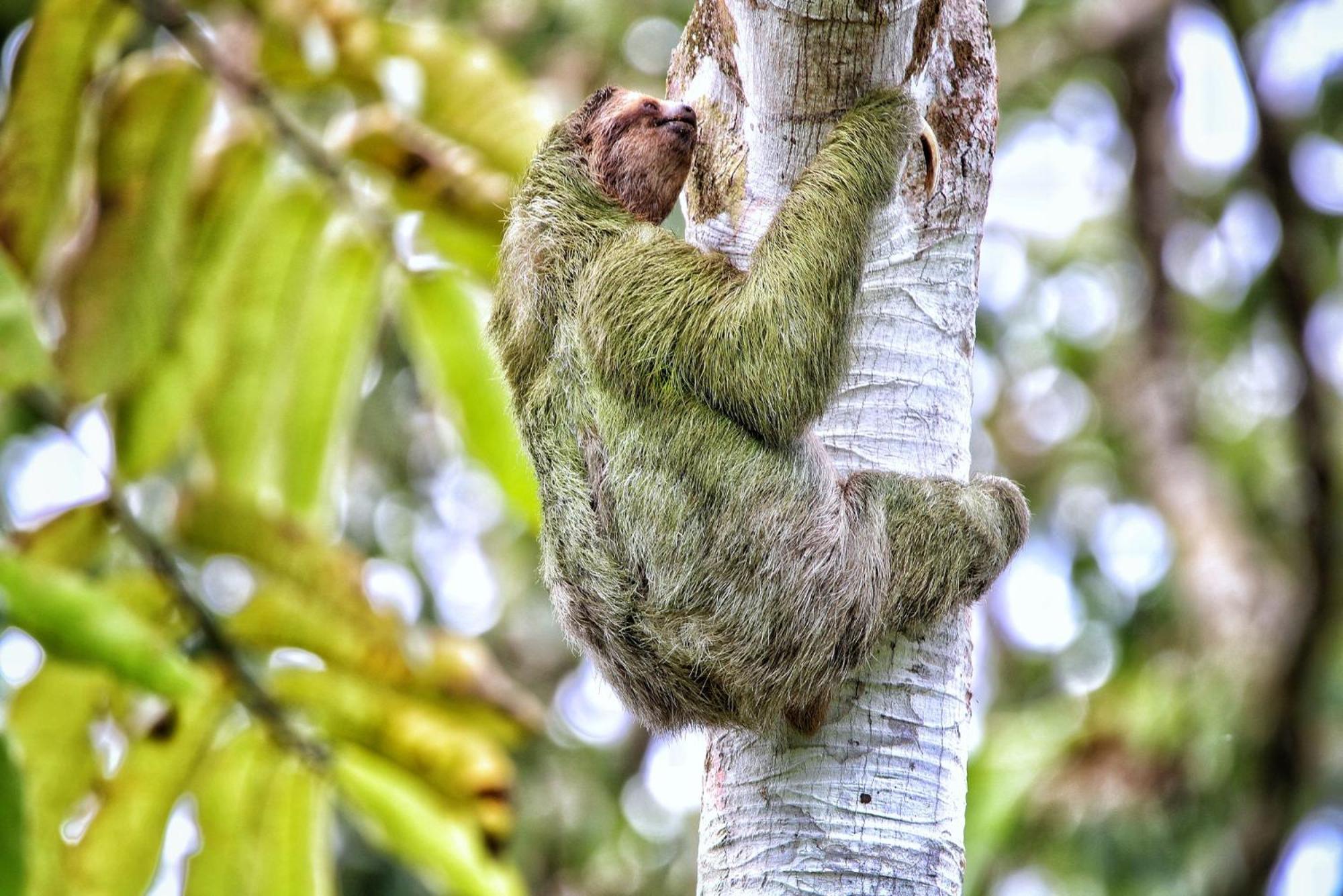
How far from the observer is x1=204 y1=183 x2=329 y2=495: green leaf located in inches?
185

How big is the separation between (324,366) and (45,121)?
1.12m

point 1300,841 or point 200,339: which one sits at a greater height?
point 200,339

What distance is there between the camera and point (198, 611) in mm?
4184

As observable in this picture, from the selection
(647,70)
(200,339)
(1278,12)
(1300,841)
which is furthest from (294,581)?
(1278,12)

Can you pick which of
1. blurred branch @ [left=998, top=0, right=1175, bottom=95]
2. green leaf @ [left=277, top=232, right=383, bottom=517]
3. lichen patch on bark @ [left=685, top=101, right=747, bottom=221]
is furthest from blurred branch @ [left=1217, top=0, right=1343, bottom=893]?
green leaf @ [left=277, top=232, right=383, bottom=517]

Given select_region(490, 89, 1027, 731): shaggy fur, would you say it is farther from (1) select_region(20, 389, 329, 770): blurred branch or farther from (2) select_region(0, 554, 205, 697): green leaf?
(2) select_region(0, 554, 205, 697): green leaf

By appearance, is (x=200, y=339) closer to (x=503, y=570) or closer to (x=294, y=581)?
(x=294, y=581)

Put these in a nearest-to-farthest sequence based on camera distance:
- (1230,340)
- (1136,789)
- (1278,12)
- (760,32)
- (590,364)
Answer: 1. (760,32)
2. (590,364)
3. (1136,789)
4. (1278,12)
5. (1230,340)

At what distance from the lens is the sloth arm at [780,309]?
370cm

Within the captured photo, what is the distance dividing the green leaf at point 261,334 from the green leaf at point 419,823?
961mm

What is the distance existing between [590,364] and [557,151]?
93 cm

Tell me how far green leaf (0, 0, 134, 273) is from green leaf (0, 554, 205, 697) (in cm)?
137

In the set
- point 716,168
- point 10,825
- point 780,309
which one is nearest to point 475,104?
point 716,168

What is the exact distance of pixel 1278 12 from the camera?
40.0ft
